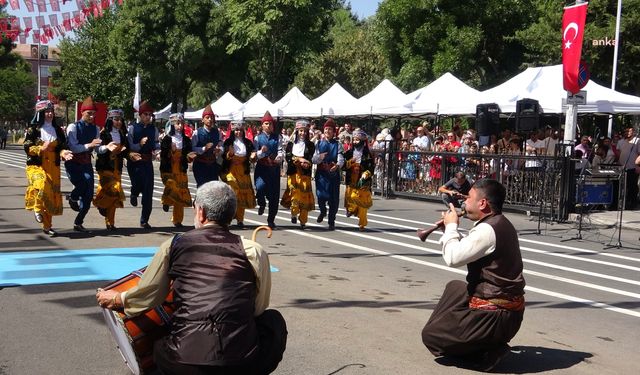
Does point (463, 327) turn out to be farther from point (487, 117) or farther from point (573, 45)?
point (573, 45)

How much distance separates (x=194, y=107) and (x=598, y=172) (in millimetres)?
40196

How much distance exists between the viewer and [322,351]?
593cm

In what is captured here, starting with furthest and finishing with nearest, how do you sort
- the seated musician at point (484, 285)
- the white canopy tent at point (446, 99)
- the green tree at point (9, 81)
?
the green tree at point (9, 81) → the white canopy tent at point (446, 99) → the seated musician at point (484, 285)

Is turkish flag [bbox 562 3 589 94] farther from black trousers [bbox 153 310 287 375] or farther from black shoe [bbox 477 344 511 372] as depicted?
black trousers [bbox 153 310 287 375]

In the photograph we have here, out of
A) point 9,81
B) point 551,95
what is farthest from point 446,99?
point 9,81

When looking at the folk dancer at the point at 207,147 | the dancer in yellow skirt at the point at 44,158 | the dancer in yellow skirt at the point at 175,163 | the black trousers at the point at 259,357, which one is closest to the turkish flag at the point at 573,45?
the folk dancer at the point at 207,147

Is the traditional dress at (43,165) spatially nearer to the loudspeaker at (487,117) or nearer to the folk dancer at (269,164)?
the folk dancer at (269,164)

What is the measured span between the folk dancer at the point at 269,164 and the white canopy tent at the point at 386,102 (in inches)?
405

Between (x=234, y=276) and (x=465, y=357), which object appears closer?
(x=234, y=276)

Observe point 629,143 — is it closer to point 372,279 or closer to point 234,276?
point 372,279

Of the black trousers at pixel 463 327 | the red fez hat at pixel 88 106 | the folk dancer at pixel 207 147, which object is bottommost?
the black trousers at pixel 463 327

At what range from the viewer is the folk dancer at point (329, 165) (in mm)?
13500

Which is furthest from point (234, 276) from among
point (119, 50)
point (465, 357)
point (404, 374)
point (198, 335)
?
point (119, 50)

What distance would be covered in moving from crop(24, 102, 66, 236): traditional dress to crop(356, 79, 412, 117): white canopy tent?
13380mm
